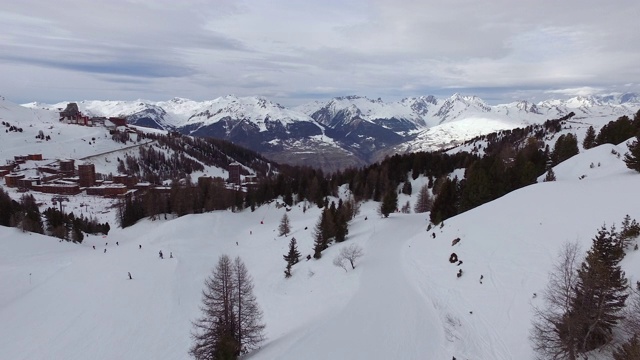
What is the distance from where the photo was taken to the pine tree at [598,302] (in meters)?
17.5

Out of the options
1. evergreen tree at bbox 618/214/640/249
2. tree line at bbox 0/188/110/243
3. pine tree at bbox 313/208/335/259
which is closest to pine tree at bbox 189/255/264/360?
evergreen tree at bbox 618/214/640/249

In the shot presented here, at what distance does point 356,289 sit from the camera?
37.3 m

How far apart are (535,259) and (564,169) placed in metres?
49.7

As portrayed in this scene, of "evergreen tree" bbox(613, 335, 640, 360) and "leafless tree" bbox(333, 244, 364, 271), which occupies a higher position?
"evergreen tree" bbox(613, 335, 640, 360)

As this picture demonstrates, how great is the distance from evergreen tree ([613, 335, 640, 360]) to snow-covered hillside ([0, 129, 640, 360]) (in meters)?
5.09

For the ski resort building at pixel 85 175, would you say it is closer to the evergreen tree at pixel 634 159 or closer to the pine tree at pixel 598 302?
the evergreen tree at pixel 634 159

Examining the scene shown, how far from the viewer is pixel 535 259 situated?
2941 cm

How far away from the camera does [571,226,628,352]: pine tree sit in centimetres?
1745

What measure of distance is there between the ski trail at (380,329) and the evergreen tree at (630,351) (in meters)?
8.76

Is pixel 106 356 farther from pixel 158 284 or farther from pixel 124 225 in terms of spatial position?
pixel 124 225

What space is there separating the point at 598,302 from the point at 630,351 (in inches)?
132

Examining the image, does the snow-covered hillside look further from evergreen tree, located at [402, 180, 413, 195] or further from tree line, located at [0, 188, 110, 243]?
evergreen tree, located at [402, 180, 413, 195]

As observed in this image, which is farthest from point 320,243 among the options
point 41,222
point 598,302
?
point 41,222

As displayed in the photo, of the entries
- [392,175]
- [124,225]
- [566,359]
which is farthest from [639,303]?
[124,225]
